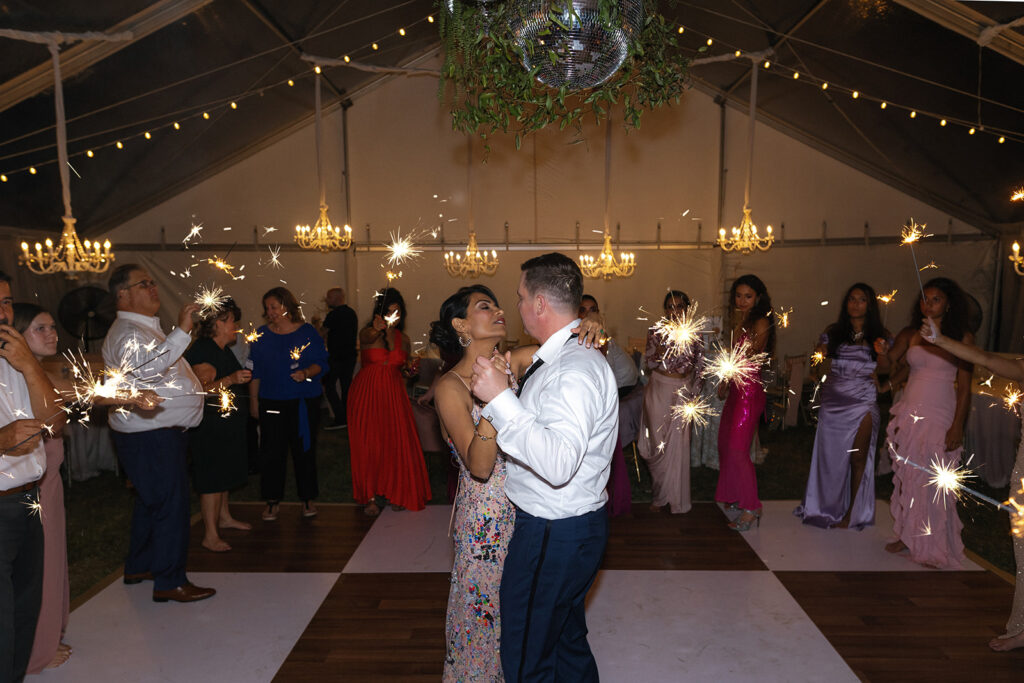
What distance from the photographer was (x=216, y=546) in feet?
Result: 13.5

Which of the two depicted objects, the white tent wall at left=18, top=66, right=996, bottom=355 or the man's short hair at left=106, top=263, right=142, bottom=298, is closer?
the man's short hair at left=106, top=263, right=142, bottom=298

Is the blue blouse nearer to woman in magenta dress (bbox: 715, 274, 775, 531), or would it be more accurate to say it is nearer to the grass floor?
the grass floor

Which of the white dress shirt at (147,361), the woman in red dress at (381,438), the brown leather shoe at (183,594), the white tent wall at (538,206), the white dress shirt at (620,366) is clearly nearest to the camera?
the white dress shirt at (147,361)

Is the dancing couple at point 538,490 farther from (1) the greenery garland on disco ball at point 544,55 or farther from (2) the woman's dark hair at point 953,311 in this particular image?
(2) the woman's dark hair at point 953,311

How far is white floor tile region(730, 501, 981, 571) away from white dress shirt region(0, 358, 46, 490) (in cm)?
362

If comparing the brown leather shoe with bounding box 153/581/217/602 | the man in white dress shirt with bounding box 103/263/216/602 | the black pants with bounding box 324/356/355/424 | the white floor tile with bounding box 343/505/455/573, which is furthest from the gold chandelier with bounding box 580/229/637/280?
the brown leather shoe with bounding box 153/581/217/602

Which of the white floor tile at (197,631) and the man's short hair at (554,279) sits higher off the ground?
the man's short hair at (554,279)

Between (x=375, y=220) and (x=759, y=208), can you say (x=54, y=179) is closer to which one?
(x=375, y=220)

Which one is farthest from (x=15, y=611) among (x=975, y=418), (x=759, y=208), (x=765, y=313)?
(x=759, y=208)

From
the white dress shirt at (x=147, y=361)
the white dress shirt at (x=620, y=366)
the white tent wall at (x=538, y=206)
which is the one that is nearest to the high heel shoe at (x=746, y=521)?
the white dress shirt at (x=620, y=366)

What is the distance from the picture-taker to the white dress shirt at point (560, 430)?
1.71 m

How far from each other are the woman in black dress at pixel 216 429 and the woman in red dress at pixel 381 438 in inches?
32.4

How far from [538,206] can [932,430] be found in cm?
712

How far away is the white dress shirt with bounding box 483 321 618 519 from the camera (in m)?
1.71
